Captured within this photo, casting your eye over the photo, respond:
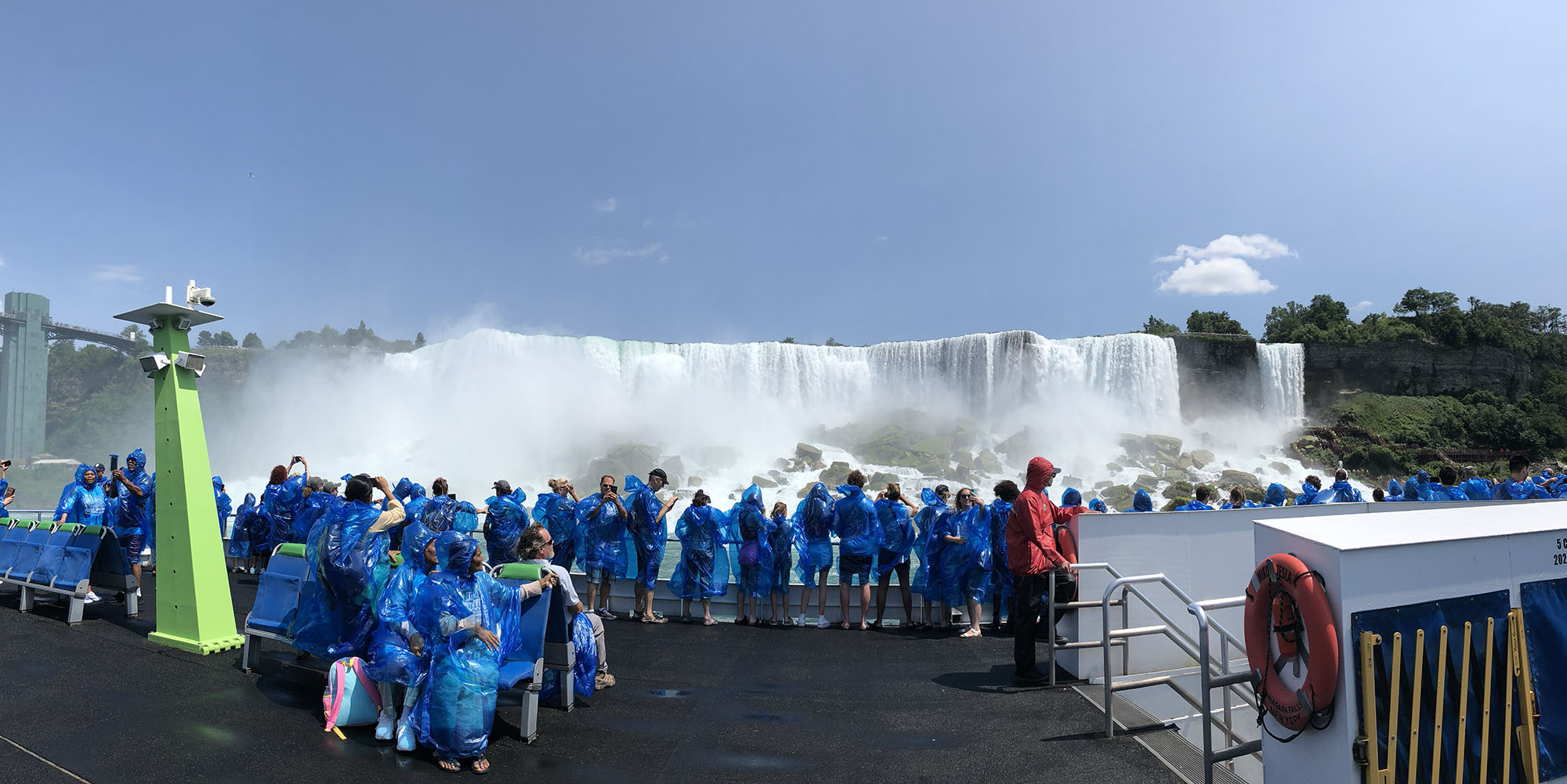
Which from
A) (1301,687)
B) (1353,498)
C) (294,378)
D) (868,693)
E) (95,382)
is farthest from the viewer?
(95,382)

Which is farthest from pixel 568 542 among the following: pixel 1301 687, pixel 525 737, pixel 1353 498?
pixel 1353 498

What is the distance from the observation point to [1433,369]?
4744cm

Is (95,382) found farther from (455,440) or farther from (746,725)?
(746,725)

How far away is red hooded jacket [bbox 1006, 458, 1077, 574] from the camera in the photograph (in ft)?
18.9

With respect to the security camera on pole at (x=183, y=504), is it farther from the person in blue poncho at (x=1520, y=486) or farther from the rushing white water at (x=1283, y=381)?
the rushing white water at (x=1283, y=381)

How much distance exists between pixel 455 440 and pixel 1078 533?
136ft

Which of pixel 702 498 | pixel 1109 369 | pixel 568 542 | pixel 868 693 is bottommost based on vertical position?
pixel 868 693

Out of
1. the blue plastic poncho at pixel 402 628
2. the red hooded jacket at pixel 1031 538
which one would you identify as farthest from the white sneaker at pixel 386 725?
the red hooded jacket at pixel 1031 538

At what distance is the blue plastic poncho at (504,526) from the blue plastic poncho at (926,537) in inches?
162

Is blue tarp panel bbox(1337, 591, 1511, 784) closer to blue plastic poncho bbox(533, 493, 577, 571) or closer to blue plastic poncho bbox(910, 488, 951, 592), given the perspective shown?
blue plastic poncho bbox(910, 488, 951, 592)

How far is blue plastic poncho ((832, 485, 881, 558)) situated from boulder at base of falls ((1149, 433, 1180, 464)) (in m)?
36.5

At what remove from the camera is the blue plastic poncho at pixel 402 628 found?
4336 mm

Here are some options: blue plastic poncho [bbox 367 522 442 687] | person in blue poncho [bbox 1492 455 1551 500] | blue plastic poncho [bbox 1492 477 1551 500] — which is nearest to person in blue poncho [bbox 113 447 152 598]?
blue plastic poncho [bbox 367 522 442 687]

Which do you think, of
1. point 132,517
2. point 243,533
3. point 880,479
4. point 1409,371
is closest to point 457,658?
point 132,517
